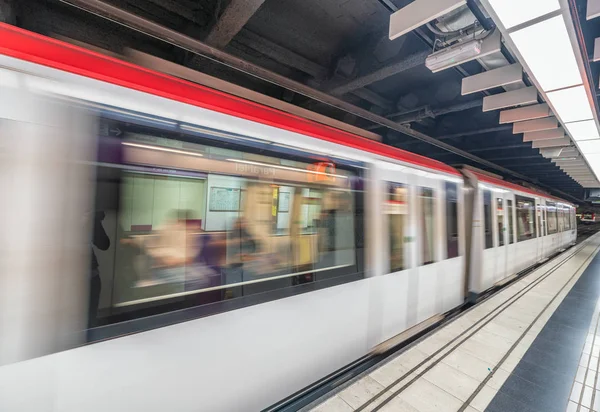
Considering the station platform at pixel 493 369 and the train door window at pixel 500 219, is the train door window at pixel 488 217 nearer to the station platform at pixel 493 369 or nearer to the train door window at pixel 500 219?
the train door window at pixel 500 219

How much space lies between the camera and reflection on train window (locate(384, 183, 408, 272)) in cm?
266

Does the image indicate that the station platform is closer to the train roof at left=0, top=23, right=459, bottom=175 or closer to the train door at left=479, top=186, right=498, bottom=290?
the train door at left=479, top=186, right=498, bottom=290

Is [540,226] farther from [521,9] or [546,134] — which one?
[521,9]

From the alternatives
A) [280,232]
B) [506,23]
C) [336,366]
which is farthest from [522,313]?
[280,232]

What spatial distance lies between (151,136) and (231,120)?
1.52ft

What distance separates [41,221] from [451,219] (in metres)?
4.21

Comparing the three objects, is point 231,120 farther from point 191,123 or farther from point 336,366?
point 336,366

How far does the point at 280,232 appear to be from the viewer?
1879 mm

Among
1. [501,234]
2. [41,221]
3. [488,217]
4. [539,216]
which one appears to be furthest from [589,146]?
[41,221]

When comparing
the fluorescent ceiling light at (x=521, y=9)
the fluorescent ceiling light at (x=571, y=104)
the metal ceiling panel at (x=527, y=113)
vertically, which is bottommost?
the fluorescent ceiling light at (x=571, y=104)

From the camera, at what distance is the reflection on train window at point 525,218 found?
6034mm

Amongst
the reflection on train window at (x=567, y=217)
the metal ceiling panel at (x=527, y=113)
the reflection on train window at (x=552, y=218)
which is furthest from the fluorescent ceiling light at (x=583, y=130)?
the reflection on train window at (x=567, y=217)

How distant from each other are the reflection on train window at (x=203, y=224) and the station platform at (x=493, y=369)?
1040mm

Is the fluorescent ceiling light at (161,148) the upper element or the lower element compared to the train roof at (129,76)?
lower
